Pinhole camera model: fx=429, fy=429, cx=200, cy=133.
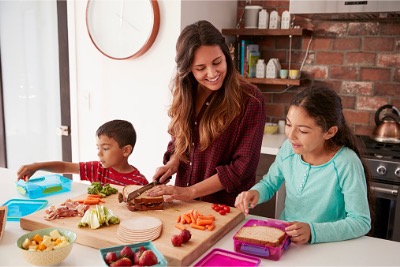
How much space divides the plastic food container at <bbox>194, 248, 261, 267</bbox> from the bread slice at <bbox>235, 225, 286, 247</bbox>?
0.05m

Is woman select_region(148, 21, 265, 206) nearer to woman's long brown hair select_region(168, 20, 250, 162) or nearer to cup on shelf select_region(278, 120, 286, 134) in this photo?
woman's long brown hair select_region(168, 20, 250, 162)

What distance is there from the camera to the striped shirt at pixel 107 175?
1923 mm

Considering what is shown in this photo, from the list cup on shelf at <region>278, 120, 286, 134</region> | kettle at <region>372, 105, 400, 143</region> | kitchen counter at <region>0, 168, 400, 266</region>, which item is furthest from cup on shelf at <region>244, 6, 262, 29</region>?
kitchen counter at <region>0, 168, 400, 266</region>

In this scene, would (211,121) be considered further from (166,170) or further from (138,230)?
(138,230)

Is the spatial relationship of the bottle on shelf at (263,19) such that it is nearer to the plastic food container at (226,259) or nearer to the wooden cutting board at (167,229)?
the wooden cutting board at (167,229)

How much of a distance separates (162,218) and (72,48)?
6.71 ft

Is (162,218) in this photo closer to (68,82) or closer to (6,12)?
(68,82)

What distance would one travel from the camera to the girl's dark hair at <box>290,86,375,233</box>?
1.46 m

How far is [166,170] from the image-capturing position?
1.81 metres

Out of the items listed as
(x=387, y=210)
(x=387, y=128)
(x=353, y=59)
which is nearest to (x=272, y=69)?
(x=353, y=59)

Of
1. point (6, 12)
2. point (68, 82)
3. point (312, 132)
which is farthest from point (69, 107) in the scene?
point (312, 132)

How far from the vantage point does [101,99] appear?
10.1 ft

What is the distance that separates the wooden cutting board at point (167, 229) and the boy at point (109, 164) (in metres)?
0.31

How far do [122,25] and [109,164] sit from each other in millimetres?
1243
